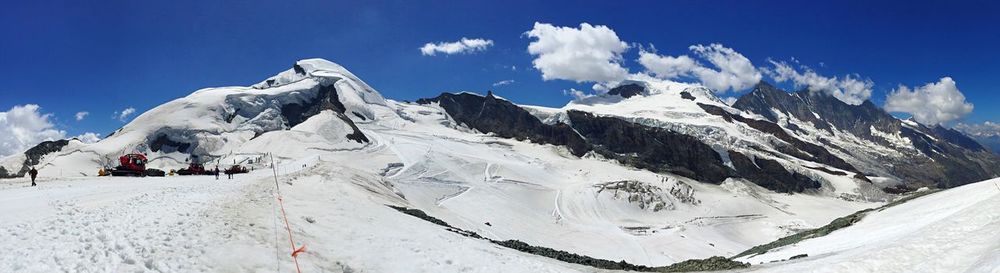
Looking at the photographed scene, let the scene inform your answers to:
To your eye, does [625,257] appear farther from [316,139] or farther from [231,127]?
[231,127]

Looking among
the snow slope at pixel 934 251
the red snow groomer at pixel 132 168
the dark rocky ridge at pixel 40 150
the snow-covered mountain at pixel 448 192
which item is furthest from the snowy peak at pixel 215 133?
the snow slope at pixel 934 251

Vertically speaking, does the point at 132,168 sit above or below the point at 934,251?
above

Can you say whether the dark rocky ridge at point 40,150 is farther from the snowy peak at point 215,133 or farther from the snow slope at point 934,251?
the snow slope at point 934,251

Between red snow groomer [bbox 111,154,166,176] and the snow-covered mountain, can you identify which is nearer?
the snow-covered mountain

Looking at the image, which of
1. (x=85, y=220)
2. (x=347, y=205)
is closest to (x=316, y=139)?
(x=347, y=205)

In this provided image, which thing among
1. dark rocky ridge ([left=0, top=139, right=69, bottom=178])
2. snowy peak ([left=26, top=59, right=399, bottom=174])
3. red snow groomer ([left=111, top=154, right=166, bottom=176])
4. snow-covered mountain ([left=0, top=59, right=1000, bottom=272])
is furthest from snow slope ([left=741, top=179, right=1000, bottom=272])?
dark rocky ridge ([left=0, top=139, right=69, bottom=178])

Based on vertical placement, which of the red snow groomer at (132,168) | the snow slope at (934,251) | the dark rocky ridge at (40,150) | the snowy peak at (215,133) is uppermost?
the snowy peak at (215,133)

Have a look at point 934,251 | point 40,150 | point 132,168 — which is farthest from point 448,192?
point 40,150

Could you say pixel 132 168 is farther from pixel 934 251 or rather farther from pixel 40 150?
pixel 40 150

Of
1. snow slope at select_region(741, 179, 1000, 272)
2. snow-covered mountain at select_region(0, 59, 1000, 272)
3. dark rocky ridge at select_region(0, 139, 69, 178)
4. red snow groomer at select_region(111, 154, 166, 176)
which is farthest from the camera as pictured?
dark rocky ridge at select_region(0, 139, 69, 178)

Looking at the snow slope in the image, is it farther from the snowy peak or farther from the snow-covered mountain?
the snowy peak

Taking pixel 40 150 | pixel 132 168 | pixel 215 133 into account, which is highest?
pixel 215 133

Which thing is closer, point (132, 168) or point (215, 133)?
point (132, 168)

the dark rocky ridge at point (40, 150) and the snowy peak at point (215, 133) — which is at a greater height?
the snowy peak at point (215, 133)
